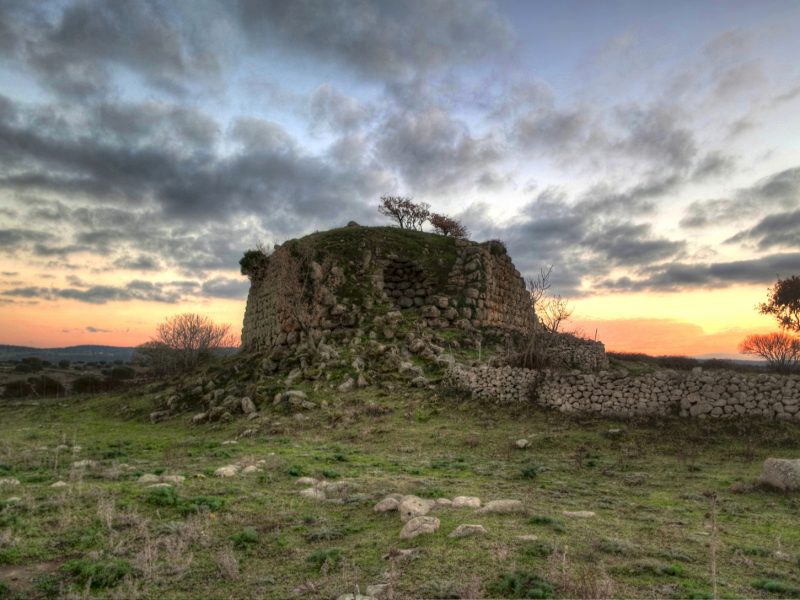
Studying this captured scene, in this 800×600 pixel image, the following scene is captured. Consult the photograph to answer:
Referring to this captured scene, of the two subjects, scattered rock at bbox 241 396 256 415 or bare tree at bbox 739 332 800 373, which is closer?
scattered rock at bbox 241 396 256 415

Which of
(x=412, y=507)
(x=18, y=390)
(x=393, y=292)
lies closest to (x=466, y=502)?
(x=412, y=507)

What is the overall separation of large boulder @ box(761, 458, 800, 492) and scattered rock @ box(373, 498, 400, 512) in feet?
22.3

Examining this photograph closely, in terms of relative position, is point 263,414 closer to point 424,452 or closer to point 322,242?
point 424,452

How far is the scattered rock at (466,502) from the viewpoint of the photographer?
→ 768 centimetres

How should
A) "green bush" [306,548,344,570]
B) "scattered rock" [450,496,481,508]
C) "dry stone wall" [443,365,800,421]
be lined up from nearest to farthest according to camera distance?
"green bush" [306,548,344,570] → "scattered rock" [450,496,481,508] → "dry stone wall" [443,365,800,421]

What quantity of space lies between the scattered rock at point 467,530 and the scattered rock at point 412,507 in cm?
81

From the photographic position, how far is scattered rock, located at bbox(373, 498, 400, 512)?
7484 mm

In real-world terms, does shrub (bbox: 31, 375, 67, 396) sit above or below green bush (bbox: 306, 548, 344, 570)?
below

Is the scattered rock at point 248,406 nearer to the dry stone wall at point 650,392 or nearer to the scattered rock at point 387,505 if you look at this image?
the dry stone wall at point 650,392

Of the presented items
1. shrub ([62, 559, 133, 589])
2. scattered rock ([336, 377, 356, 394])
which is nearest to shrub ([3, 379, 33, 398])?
scattered rock ([336, 377, 356, 394])

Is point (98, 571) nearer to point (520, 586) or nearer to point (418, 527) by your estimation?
point (418, 527)

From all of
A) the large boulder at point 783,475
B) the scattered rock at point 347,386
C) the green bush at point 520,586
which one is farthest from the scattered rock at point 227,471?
the large boulder at point 783,475

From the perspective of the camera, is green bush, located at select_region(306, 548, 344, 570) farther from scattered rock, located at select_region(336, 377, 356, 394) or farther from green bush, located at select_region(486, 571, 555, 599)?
scattered rock, located at select_region(336, 377, 356, 394)

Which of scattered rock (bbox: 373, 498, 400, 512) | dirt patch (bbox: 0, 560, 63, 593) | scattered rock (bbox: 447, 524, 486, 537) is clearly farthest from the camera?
scattered rock (bbox: 373, 498, 400, 512)
